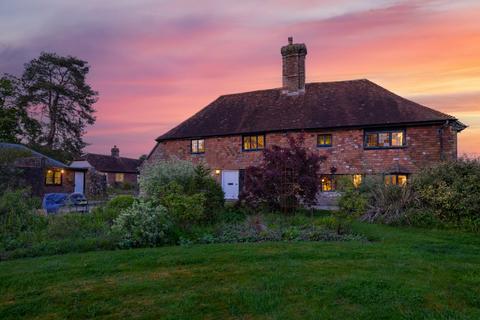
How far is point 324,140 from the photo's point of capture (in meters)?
21.4

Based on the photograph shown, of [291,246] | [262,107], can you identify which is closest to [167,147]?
[262,107]

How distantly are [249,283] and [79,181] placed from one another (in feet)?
100

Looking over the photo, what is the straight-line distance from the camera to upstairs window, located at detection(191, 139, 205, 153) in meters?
25.1

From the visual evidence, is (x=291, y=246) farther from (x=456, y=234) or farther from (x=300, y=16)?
(x=300, y=16)

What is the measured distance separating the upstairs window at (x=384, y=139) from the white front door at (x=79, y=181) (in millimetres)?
24952

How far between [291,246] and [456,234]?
17.1 ft

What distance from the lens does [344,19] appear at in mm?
13594

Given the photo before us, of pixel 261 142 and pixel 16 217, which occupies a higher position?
pixel 261 142

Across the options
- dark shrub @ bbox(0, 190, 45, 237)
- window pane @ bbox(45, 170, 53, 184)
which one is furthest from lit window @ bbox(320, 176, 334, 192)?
window pane @ bbox(45, 170, 53, 184)

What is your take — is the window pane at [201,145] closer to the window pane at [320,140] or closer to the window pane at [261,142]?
the window pane at [261,142]

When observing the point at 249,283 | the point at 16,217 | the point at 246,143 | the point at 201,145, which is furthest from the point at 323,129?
the point at 249,283

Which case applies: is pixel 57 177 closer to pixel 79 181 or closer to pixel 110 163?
pixel 79 181

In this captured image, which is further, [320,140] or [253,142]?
[253,142]

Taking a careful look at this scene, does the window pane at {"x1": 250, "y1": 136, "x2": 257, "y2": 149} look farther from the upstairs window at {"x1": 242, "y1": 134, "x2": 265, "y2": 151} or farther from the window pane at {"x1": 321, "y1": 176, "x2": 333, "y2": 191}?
the window pane at {"x1": 321, "y1": 176, "x2": 333, "y2": 191}
